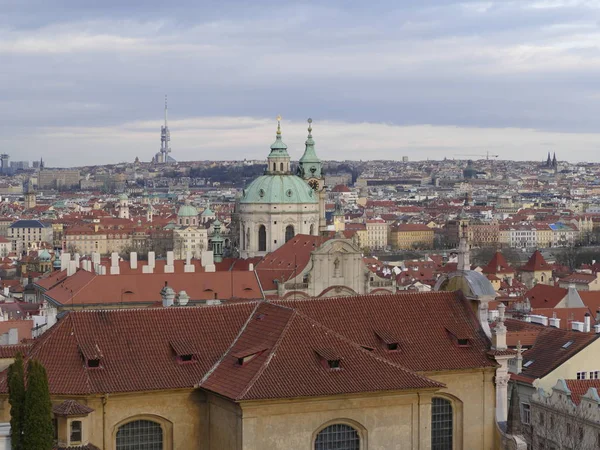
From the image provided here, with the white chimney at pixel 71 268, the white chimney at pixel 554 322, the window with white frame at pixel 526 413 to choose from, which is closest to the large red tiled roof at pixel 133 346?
the window with white frame at pixel 526 413

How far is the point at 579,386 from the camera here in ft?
128

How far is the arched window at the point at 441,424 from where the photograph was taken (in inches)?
1270

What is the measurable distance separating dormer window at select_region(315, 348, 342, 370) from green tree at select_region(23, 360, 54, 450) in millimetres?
6227

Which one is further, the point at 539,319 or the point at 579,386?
the point at 539,319

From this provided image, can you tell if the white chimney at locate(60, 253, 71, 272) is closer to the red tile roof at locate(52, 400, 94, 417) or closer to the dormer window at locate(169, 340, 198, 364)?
the dormer window at locate(169, 340, 198, 364)

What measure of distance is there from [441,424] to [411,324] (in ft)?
8.50

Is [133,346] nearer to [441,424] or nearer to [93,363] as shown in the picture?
[93,363]

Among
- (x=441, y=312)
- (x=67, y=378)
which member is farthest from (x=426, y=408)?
(x=67, y=378)

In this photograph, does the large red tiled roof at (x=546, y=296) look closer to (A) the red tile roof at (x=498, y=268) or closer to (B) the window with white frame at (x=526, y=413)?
(B) the window with white frame at (x=526, y=413)

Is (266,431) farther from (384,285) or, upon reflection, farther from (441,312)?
(384,285)

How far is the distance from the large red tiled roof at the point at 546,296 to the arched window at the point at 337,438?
126 feet

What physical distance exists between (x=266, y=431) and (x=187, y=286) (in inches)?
1634

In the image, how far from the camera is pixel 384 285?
78.2m

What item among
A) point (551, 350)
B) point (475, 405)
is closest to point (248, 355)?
point (475, 405)
